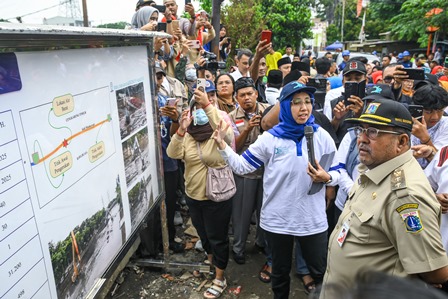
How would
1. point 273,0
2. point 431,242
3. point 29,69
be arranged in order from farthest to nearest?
point 273,0 < point 431,242 < point 29,69

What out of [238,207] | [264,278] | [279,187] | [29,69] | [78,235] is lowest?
[264,278]

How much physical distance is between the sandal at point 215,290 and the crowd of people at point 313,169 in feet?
0.03

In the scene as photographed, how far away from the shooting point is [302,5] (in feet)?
53.7

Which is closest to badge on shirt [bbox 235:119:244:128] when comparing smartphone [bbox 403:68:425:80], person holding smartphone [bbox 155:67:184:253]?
person holding smartphone [bbox 155:67:184:253]

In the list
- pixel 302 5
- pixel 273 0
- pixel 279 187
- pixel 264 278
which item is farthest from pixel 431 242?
pixel 302 5

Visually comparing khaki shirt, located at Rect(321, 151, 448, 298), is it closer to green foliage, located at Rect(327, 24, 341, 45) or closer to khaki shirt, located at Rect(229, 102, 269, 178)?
khaki shirt, located at Rect(229, 102, 269, 178)

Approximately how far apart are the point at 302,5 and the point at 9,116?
17.0 m

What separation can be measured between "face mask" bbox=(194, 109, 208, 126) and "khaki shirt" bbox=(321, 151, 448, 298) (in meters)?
1.37

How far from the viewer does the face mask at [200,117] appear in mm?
2932

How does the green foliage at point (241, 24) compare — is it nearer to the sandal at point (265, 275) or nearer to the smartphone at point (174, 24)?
the smartphone at point (174, 24)

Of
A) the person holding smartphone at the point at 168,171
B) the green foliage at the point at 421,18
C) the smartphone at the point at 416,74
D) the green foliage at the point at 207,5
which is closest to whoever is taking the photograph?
the person holding smartphone at the point at 168,171

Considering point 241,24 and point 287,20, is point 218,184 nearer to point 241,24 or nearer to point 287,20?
point 241,24

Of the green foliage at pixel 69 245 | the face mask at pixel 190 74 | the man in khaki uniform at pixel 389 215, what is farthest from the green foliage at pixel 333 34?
the green foliage at pixel 69 245

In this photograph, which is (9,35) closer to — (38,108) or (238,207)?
(38,108)
